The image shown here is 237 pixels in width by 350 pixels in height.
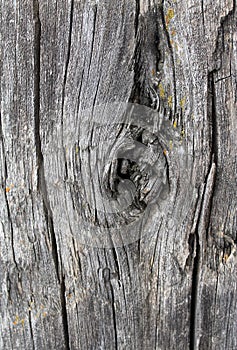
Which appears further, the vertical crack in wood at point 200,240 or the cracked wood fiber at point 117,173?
the vertical crack in wood at point 200,240

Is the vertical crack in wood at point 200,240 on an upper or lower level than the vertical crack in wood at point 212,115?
lower

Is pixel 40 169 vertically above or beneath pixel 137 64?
beneath

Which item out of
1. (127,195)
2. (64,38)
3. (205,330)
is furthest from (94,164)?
(205,330)

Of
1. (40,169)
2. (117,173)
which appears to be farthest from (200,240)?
(40,169)

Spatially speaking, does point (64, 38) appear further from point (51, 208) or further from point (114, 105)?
point (51, 208)

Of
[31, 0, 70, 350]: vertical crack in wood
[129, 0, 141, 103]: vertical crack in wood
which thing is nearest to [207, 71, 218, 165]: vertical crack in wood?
[129, 0, 141, 103]: vertical crack in wood

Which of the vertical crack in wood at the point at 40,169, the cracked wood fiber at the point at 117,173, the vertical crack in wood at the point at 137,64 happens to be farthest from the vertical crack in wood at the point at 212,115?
the vertical crack in wood at the point at 40,169

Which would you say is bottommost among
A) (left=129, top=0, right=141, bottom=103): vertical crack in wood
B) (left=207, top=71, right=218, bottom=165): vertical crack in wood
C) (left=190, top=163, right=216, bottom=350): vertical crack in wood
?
(left=190, top=163, right=216, bottom=350): vertical crack in wood

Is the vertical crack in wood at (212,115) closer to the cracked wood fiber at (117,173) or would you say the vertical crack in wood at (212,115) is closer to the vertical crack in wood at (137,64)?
the cracked wood fiber at (117,173)

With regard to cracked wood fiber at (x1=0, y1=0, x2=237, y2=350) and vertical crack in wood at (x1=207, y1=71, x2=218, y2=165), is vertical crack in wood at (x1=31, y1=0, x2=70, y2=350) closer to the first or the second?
cracked wood fiber at (x1=0, y1=0, x2=237, y2=350)

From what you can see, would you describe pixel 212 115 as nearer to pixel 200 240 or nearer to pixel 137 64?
pixel 137 64
